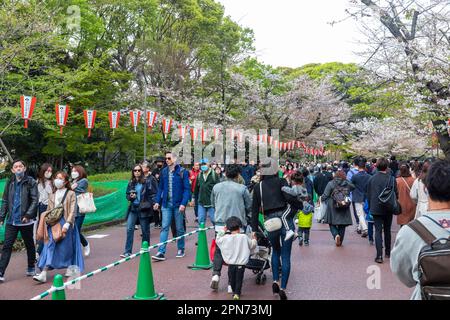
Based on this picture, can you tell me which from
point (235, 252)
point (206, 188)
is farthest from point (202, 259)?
point (206, 188)

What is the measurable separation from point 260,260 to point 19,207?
12.1 feet

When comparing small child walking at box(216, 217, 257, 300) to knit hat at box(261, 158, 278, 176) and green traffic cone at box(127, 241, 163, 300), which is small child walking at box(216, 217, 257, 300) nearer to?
knit hat at box(261, 158, 278, 176)

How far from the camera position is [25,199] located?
648 centimetres

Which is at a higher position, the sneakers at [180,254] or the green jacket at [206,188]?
the green jacket at [206,188]

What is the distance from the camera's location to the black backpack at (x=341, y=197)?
8664 mm

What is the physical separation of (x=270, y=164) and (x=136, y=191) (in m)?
3.26

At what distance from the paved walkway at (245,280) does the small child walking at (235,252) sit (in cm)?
26

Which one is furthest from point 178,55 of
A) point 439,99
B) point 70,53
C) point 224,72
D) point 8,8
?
point 439,99

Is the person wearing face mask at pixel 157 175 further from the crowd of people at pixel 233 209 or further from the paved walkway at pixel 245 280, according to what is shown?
the paved walkway at pixel 245 280

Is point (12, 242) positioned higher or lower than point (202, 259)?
higher

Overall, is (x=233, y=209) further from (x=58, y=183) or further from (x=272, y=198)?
(x=58, y=183)

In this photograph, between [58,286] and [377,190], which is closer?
[58,286]

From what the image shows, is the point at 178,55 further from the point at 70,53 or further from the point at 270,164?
the point at 270,164

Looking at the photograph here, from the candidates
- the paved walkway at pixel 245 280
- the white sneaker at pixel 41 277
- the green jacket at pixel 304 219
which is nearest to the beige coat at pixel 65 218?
the white sneaker at pixel 41 277
